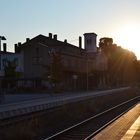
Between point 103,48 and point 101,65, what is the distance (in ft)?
101

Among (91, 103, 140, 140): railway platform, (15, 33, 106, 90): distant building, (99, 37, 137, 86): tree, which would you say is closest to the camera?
(91, 103, 140, 140): railway platform

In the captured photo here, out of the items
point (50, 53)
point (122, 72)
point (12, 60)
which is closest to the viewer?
point (50, 53)

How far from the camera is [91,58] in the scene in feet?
389

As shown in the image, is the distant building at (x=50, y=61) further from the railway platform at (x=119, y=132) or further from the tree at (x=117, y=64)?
the railway platform at (x=119, y=132)

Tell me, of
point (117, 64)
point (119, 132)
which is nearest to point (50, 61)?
point (117, 64)

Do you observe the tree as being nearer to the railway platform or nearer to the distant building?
the distant building

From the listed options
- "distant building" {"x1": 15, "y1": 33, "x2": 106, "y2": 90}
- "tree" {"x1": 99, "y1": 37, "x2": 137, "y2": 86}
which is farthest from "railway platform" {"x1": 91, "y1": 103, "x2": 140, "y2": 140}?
"tree" {"x1": 99, "y1": 37, "x2": 137, "y2": 86}

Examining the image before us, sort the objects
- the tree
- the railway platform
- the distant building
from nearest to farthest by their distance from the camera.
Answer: the railway platform
the distant building
the tree

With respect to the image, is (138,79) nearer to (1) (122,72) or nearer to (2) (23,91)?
(1) (122,72)

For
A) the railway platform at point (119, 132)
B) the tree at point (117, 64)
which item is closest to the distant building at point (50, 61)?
the tree at point (117, 64)

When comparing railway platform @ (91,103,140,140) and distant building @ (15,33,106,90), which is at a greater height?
distant building @ (15,33,106,90)

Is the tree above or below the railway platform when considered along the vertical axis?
above

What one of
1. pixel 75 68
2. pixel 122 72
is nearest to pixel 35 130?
pixel 75 68

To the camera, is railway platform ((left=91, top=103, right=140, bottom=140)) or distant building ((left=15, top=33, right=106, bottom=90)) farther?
distant building ((left=15, top=33, right=106, bottom=90))
